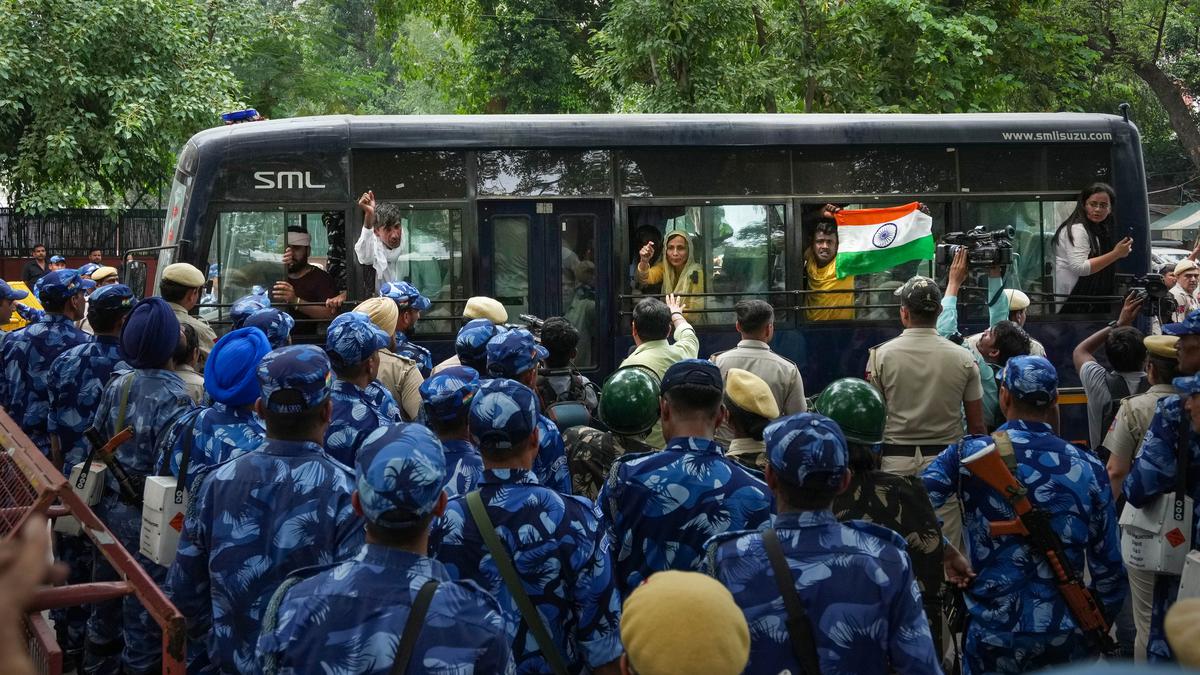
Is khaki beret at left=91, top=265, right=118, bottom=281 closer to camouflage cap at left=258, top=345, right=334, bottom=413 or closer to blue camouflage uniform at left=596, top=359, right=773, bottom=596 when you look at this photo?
camouflage cap at left=258, top=345, right=334, bottom=413

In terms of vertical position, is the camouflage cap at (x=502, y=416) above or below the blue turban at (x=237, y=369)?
below

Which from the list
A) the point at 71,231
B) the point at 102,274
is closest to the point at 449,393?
the point at 102,274

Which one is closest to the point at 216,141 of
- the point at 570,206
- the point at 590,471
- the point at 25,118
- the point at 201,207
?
the point at 201,207

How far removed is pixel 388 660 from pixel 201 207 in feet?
25.0

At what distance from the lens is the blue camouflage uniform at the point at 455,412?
13.9 feet

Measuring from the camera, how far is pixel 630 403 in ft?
16.2

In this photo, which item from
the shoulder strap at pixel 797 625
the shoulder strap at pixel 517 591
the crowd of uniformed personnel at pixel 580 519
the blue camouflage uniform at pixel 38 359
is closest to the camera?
the crowd of uniformed personnel at pixel 580 519

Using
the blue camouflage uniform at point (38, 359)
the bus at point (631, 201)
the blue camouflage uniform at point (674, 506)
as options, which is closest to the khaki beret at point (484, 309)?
the bus at point (631, 201)

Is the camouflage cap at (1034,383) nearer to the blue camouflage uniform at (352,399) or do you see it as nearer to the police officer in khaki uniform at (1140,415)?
the police officer in khaki uniform at (1140,415)

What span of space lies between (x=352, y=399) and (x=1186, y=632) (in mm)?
3878

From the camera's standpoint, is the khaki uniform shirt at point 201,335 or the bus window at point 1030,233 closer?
the khaki uniform shirt at point 201,335

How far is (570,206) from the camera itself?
10.4 metres

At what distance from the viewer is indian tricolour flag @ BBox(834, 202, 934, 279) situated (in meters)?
10.5

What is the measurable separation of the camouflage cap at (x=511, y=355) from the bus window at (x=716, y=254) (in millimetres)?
5178
